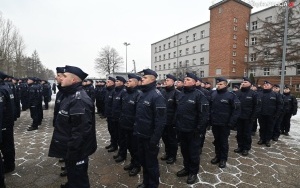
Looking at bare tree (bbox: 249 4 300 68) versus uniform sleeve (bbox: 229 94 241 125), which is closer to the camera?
uniform sleeve (bbox: 229 94 241 125)

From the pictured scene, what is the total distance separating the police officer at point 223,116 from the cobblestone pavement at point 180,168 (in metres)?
0.38

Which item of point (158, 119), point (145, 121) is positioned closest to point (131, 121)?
point (145, 121)

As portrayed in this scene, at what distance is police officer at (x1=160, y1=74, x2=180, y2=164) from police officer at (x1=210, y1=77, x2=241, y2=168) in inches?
40.5

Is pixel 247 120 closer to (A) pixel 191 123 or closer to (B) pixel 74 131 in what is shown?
(A) pixel 191 123

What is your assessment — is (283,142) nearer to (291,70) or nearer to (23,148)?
(23,148)

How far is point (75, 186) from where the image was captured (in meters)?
2.97

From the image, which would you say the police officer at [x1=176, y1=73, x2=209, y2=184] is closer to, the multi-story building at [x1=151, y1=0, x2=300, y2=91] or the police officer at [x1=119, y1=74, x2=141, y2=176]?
the police officer at [x1=119, y1=74, x2=141, y2=176]

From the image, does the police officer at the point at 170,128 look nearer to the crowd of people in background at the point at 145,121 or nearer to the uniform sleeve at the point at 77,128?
the crowd of people in background at the point at 145,121

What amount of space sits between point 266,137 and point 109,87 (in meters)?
6.05

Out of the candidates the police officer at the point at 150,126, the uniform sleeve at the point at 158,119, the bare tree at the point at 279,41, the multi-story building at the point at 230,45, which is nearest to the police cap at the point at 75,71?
the police officer at the point at 150,126

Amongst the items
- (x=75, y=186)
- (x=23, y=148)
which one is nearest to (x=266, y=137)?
(x=75, y=186)

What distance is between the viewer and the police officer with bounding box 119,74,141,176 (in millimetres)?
4680

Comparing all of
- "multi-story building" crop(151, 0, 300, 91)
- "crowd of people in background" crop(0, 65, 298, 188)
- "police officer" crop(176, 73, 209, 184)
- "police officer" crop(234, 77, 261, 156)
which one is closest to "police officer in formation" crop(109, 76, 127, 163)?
"crowd of people in background" crop(0, 65, 298, 188)

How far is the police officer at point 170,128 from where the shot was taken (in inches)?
216
